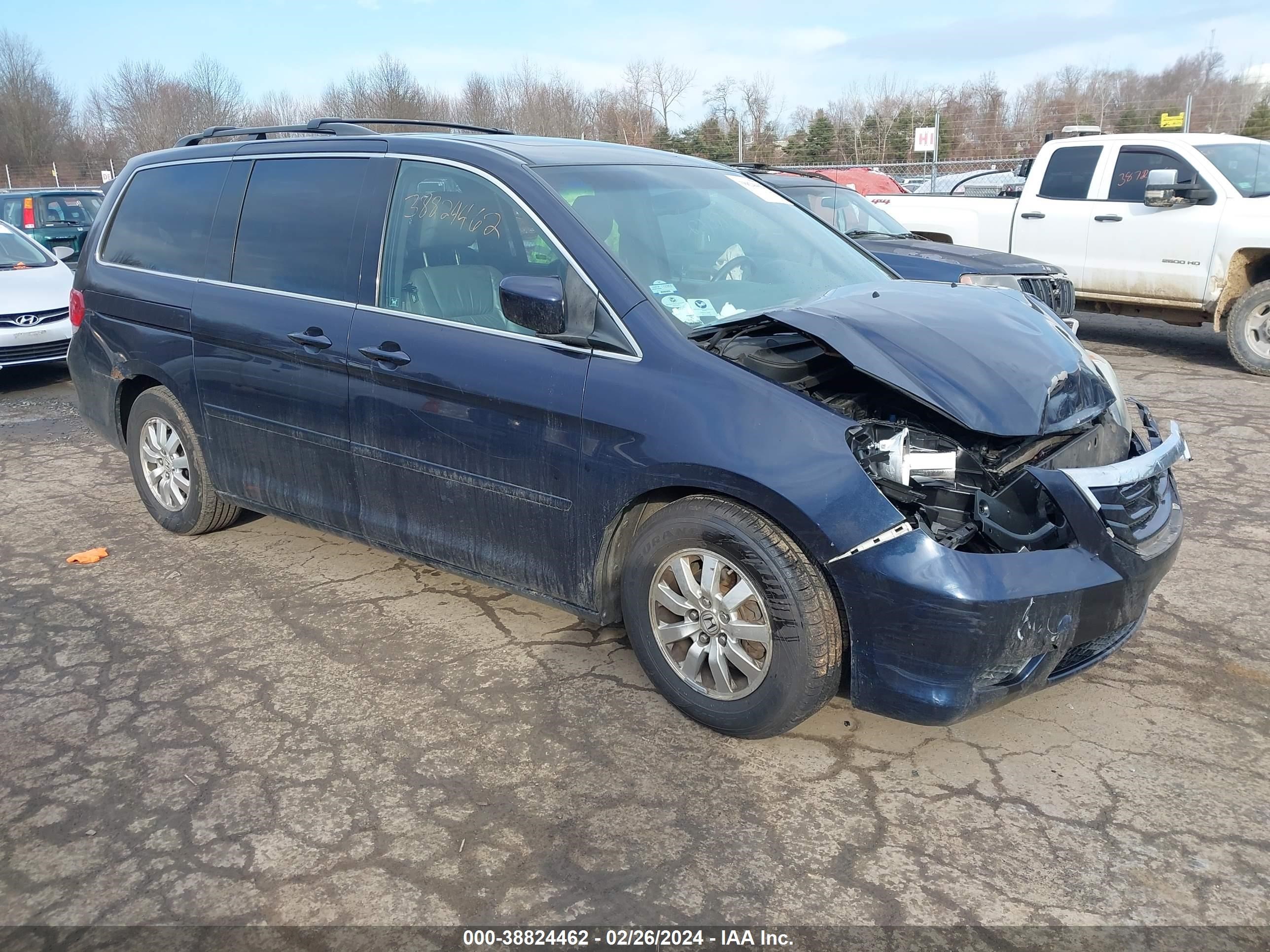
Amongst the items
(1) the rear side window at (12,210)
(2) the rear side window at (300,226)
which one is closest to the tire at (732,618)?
(2) the rear side window at (300,226)

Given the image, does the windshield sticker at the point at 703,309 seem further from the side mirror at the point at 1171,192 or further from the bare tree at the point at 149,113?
the bare tree at the point at 149,113

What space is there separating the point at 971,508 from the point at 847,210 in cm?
679

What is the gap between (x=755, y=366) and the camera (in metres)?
3.22

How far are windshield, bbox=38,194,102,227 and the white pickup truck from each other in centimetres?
1420

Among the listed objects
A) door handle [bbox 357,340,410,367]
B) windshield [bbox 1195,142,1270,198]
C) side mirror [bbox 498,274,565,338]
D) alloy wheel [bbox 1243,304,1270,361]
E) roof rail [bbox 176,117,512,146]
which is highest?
roof rail [bbox 176,117,512,146]

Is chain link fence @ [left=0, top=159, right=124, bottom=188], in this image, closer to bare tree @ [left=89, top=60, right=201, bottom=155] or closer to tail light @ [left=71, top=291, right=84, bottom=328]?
bare tree @ [left=89, top=60, right=201, bottom=155]

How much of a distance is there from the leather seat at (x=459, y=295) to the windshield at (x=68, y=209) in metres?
15.2

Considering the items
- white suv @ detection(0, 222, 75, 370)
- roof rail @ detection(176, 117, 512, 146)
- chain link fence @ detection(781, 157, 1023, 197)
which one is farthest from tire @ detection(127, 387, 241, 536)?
chain link fence @ detection(781, 157, 1023, 197)

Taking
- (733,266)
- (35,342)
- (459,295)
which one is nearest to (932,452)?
(733,266)

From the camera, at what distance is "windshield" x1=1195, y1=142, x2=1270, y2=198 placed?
888cm

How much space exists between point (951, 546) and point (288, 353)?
273 cm

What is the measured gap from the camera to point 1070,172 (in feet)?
32.6

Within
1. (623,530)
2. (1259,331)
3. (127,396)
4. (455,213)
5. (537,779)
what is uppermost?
(455,213)

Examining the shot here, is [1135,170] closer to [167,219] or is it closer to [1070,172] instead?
[1070,172]
